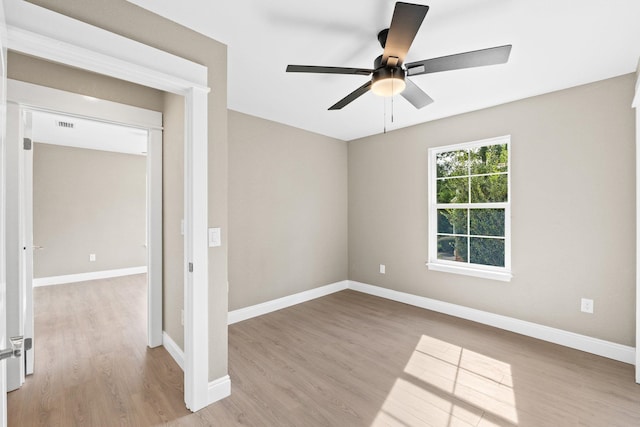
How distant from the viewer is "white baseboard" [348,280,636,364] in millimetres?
2646

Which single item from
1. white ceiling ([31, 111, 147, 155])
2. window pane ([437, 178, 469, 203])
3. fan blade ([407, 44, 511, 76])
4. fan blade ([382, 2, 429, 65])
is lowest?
window pane ([437, 178, 469, 203])

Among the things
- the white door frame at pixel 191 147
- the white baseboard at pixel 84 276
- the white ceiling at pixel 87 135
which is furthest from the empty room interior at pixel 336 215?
the white baseboard at pixel 84 276

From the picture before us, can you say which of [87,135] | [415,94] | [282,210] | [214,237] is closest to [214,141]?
[214,237]

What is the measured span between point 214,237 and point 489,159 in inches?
126

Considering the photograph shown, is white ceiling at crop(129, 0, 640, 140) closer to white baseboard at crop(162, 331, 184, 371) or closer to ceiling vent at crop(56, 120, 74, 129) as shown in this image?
white baseboard at crop(162, 331, 184, 371)

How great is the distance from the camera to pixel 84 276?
217 inches

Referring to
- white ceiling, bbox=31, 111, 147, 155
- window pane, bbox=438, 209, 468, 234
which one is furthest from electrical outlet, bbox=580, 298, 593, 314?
white ceiling, bbox=31, 111, 147, 155

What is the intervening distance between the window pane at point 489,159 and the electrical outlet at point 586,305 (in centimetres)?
150

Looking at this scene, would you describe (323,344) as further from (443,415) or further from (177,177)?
(177,177)

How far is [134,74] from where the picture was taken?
1729mm

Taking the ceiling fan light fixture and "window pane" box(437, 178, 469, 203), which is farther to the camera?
"window pane" box(437, 178, 469, 203)

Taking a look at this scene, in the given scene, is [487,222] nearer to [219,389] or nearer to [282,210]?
[282,210]

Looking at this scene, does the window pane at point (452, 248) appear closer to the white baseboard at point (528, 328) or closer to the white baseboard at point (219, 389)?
the white baseboard at point (528, 328)

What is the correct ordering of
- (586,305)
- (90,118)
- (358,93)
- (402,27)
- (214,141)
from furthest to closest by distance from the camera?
(586,305) → (90,118) → (358,93) → (214,141) → (402,27)
